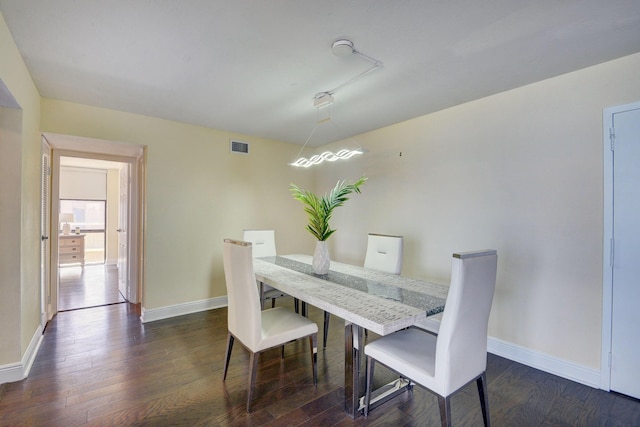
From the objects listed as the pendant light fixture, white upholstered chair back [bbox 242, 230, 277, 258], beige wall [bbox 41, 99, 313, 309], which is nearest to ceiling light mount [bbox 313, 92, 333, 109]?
the pendant light fixture

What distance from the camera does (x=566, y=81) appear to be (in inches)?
91.5

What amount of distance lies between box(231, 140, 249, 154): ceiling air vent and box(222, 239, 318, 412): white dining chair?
7.58 ft

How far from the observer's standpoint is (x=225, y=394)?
81.6 inches

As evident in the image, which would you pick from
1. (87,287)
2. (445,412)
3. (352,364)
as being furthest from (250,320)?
(87,287)

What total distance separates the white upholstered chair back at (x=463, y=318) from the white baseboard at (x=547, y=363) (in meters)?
1.31

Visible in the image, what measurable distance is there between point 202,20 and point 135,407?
2482mm

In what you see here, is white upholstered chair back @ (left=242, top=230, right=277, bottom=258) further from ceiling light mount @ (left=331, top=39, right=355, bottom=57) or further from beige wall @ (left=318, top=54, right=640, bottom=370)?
ceiling light mount @ (left=331, top=39, right=355, bottom=57)

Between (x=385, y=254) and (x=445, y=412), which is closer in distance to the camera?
(x=445, y=412)

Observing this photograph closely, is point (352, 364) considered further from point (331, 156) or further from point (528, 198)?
point (528, 198)

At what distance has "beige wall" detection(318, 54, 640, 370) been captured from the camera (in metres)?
2.21

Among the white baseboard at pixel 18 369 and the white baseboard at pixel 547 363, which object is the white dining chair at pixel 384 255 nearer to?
the white baseboard at pixel 547 363

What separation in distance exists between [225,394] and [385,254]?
72.1 inches

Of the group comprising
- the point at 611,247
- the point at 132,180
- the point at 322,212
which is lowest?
the point at 611,247

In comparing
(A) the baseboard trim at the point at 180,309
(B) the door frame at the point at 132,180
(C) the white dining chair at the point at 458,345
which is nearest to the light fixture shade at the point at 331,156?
(C) the white dining chair at the point at 458,345
